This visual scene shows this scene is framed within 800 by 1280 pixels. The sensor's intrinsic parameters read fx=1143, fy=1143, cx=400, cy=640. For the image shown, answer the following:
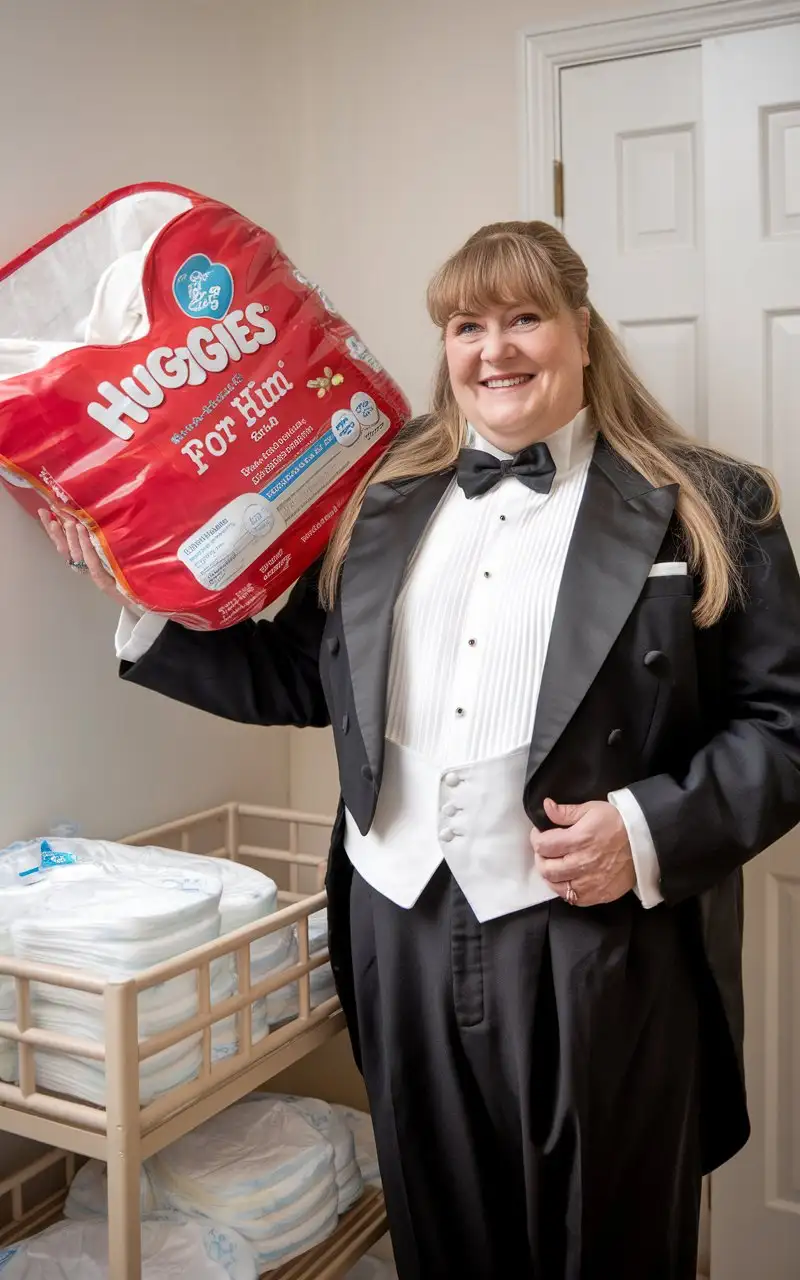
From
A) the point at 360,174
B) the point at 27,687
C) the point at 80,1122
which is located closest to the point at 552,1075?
the point at 80,1122

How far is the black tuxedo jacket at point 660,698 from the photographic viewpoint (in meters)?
1.25

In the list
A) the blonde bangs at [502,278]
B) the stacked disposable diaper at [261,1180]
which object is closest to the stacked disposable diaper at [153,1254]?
the stacked disposable diaper at [261,1180]

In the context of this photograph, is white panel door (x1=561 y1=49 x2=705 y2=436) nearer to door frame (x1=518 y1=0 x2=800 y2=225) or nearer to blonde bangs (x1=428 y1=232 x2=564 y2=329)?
door frame (x1=518 y1=0 x2=800 y2=225)

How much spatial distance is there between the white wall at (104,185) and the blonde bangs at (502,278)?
635mm

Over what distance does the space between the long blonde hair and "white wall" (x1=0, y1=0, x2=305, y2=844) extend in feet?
1.47

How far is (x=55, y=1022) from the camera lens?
1283 millimetres

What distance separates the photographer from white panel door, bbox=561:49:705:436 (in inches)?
73.6

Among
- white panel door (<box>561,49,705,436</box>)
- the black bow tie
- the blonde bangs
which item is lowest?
the black bow tie

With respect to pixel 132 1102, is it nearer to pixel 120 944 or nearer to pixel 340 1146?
pixel 120 944

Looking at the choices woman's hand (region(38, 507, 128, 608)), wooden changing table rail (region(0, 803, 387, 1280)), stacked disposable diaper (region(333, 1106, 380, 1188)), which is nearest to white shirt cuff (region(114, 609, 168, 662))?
woman's hand (region(38, 507, 128, 608))

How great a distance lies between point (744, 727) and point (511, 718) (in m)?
0.26

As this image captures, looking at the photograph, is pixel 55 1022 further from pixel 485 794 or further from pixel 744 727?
pixel 744 727

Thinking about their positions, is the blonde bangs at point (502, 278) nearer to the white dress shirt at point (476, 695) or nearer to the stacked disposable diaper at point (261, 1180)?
the white dress shirt at point (476, 695)

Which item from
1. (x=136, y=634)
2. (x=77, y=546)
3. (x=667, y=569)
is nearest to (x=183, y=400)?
(x=77, y=546)
